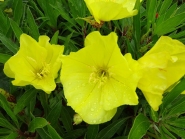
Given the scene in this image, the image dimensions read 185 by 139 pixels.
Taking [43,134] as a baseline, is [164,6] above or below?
above

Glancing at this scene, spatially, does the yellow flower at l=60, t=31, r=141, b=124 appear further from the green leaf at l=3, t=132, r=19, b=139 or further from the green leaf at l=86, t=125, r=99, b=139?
the green leaf at l=3, t=132, r=19, b=139

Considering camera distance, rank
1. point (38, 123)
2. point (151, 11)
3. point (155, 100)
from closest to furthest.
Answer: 1. point (155, 100)
2. point (38, 123)
3. point (151, 11)

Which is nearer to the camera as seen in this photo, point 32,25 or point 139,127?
point 139,127

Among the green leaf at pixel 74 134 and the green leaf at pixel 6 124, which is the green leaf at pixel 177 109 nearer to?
the green leaf at pixel 74 134

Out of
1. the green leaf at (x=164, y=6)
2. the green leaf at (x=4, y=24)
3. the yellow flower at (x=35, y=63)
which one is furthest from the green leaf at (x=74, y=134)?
the green leaf at (x=164, y=6)

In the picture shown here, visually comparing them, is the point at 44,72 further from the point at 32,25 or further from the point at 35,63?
the point at 32,25

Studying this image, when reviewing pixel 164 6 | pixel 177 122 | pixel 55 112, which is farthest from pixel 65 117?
pixel 164 6

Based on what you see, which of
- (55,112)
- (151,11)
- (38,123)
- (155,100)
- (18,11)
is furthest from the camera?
(18,11)

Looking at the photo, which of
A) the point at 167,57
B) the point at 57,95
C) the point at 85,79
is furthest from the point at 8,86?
the point at 167,57
